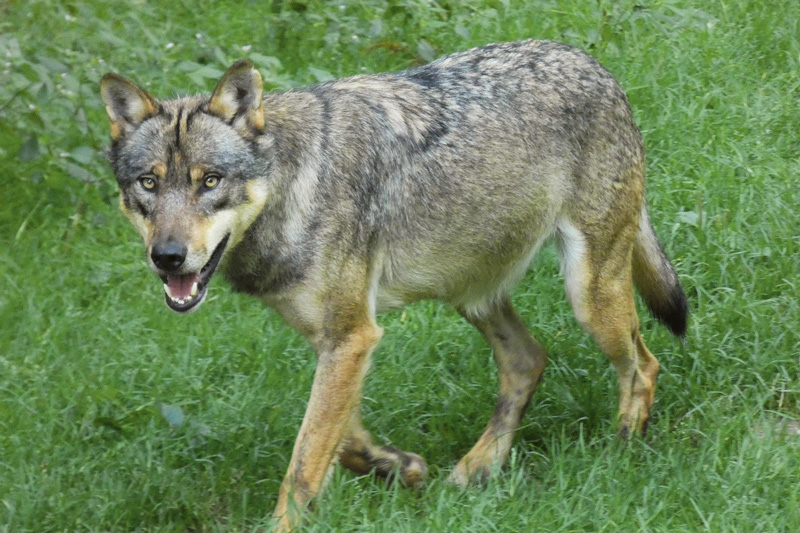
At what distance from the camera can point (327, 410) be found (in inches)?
171

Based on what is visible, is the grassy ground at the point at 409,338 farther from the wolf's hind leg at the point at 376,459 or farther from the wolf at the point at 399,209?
the wolf at the point at 399,209

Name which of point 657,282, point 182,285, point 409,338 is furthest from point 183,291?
point 657,282

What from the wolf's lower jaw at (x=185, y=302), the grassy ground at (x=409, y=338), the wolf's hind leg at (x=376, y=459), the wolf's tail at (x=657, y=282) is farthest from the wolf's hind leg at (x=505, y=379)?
the wolf's lower jaw at (x=185, y=302)

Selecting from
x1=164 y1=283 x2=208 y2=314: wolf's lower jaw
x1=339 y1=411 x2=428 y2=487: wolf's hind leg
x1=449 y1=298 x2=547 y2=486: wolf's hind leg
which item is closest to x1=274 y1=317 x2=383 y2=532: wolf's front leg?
x1=339 y1=411 x2=428 y2=487: wolf's hind leg

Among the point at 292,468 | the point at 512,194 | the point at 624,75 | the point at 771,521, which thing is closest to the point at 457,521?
the point at 292,468

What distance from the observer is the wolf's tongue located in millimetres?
3988

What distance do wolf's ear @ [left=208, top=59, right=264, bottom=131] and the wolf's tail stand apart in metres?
2.02

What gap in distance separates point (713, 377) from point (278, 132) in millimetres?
2391

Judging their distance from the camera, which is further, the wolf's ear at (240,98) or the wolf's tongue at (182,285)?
the wolf's ear at (240,98)

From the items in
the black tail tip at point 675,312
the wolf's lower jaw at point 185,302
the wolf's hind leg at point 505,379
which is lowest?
the wolf's hind leg at point 505,379

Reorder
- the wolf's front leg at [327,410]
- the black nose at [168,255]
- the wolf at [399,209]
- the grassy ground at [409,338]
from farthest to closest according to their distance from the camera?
the grassy ground at [409,338] < the wolf's front leg at [327,410] < the wolf at [399,209] < the black nose at [168,255]

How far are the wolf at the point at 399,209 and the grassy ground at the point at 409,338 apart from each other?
0.28 m

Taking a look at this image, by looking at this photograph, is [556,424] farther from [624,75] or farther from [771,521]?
[624,75]

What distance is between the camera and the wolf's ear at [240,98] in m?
4.20
